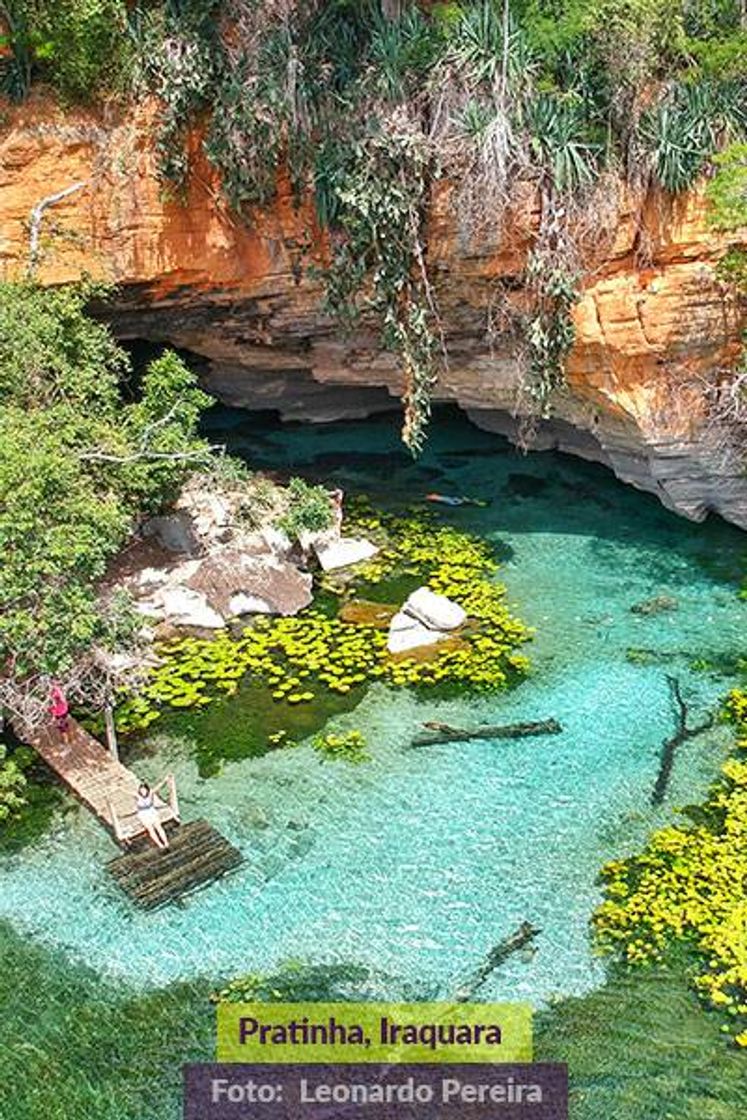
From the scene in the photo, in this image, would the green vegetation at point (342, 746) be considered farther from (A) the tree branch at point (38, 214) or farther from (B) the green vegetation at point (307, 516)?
(A) the tree branch at point (38, 214)

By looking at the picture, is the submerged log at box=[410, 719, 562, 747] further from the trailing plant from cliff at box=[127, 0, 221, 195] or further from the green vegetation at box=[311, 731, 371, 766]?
the trailing plant from cliff at box=[127, 0, 221, 195]

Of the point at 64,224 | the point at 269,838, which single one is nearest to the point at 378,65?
the point at 64,224

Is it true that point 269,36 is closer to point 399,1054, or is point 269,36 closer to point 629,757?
point 629,757

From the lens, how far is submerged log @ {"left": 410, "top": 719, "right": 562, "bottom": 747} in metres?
→ 12.6

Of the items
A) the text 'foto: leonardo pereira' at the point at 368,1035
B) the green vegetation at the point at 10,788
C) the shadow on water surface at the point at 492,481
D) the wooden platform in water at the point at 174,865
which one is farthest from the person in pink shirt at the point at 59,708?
the shadow on water surface at the point at 492,481

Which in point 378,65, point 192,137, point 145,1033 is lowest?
point 145,1033

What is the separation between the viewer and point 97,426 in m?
14.2

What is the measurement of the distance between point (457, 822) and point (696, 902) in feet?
8.41

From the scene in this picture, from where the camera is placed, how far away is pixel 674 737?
12.5m

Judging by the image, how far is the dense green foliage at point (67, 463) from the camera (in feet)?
38.7

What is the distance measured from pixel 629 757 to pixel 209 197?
31.6ft

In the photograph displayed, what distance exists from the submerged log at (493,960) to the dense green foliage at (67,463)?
18.1ft

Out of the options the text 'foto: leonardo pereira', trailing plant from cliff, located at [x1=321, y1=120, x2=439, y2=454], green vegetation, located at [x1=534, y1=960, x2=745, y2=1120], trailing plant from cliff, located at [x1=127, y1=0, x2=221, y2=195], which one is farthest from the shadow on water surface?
the text 'foto: leonardo pereira'

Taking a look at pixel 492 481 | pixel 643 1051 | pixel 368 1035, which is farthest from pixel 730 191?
pixel 368 1035
